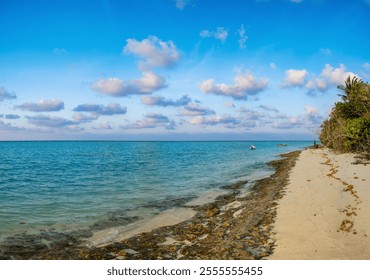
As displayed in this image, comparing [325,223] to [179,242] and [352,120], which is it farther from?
[352,120]

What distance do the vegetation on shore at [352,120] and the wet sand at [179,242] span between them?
24.2m

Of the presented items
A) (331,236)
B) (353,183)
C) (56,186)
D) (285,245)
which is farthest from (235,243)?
(56,186)

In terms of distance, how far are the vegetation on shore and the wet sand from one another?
79.5ft

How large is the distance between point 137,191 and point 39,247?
11.7 meters

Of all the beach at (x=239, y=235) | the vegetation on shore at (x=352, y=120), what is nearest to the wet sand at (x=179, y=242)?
the beach at (x=239, y=235)

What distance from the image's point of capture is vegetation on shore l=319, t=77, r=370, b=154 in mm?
33094

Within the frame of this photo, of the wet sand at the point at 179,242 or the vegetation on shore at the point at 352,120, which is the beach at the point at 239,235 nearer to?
the wet sand at the point at 179,242

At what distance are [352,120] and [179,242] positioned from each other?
34.6 m

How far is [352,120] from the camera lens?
37.2m

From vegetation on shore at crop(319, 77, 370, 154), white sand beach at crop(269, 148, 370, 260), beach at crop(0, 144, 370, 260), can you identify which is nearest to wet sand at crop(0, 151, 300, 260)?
beach at crop(0, 144, 370, 260)

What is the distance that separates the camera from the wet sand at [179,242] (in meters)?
9.24

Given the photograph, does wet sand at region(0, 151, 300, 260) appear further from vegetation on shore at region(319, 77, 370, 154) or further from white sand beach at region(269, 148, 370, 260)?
vegetation on shore at region(319, 77, 370, 154)

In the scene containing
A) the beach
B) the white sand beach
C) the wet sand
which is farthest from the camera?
the wet sand
